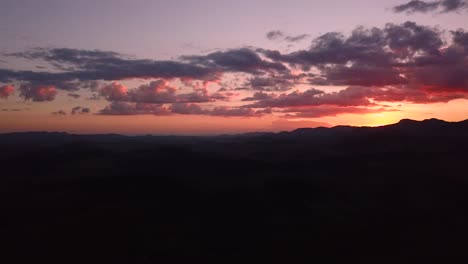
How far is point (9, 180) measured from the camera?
98312 mm

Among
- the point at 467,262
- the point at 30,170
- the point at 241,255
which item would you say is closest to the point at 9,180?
the point at 30,170

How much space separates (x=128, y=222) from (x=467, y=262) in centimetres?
4034

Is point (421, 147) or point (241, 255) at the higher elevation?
point (421, 147)

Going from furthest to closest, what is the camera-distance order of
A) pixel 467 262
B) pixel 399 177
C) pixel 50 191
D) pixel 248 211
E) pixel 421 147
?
pixel 421 147 → pixel 399 177 → pixel 50 191 → pixel 248 211 → pixel 467 262

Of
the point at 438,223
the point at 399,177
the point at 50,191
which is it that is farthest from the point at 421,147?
the point at 50,191

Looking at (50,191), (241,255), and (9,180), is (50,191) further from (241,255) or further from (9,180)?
(241,255)

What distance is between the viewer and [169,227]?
53969 mm

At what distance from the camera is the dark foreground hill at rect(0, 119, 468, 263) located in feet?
147

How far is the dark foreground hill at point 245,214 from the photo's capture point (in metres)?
44.8

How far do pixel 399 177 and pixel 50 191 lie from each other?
71464 mm

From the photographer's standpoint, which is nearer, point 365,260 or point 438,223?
point 365,260

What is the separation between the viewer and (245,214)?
199ft

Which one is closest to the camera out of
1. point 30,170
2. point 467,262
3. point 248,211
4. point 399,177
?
point 467,262

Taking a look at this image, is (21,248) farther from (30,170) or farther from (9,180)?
(30,170)
